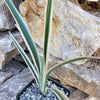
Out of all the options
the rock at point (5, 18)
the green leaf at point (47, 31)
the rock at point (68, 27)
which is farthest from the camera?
the rock at point (5, 18)

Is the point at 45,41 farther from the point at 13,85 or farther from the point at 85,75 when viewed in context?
the point at 13,85

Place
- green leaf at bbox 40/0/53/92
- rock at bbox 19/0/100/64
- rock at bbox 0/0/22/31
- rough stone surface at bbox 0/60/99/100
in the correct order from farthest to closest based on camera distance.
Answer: rock at bbox 0/0/22/31
rough stone surface at bbox 0/60/99/100
rock at bbox 19/0/100/64
green leaf at bbox 40/0/53/92

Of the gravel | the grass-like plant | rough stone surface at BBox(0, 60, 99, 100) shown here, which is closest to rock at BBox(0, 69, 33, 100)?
rough stone surface at BBox(0, 60, 99, 100)

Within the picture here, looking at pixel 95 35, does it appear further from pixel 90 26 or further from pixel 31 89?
pixel 31 89

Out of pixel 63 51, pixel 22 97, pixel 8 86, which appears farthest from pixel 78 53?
pixel 8 86

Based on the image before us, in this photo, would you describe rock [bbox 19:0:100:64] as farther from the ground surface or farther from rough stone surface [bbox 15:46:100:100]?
the ground surface

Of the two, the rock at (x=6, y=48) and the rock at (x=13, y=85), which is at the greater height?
the rock at (x=6, y=48)

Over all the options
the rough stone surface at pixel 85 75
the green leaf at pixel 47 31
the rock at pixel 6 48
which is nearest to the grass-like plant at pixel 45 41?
the green leaf at pixel 47 31

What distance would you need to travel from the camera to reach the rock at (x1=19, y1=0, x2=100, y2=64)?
63 cm

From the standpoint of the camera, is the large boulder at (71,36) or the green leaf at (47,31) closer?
the green leaf at (47,31)

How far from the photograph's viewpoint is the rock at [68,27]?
629mm

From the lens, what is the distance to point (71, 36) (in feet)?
2.22

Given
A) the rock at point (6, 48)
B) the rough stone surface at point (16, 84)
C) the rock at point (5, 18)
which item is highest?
the rock at point (5, 18)

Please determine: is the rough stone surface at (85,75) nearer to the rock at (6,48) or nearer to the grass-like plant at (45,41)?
the grass-like plant at (45,41)
